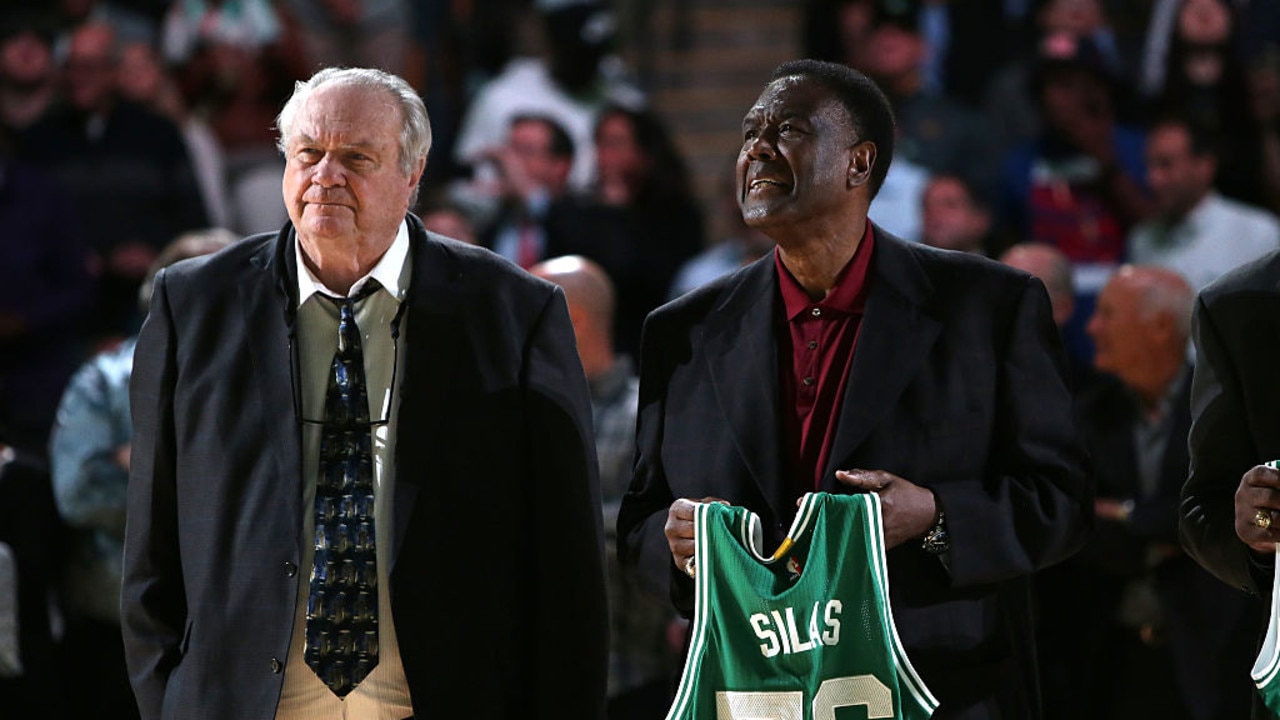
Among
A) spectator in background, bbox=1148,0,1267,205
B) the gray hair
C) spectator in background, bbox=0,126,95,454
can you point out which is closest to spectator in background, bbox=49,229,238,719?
spectator in background, bbox=0,126,95,454

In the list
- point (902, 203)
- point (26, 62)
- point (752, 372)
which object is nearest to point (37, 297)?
point (26, 62)


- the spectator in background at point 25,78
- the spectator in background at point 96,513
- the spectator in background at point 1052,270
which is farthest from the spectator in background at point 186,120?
the spectator in background at point 1052,270

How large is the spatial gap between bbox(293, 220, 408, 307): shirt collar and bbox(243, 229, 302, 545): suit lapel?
2 centimetres

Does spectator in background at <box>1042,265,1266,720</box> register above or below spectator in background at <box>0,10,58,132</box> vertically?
below

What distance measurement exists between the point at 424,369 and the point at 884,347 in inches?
35.9

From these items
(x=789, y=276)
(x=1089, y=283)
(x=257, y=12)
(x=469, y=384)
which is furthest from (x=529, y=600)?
(x=257, y=12)

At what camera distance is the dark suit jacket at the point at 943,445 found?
3.76 metres

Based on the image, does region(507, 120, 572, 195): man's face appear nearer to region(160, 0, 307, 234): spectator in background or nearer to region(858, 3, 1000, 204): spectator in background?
region(160, 0, 307, 234): spectator in background

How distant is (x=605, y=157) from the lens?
8812 millimetres

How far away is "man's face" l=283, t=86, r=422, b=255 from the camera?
12.8ft

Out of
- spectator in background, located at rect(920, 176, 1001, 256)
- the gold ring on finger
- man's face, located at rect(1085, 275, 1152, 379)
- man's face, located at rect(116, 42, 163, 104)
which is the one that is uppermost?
man's face, located at rect(116, 42, 163, 104)

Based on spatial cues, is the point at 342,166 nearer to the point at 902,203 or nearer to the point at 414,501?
the point at 414,501

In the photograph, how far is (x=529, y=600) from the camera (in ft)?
13.0

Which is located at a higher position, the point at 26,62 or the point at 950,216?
the point at 26,62
